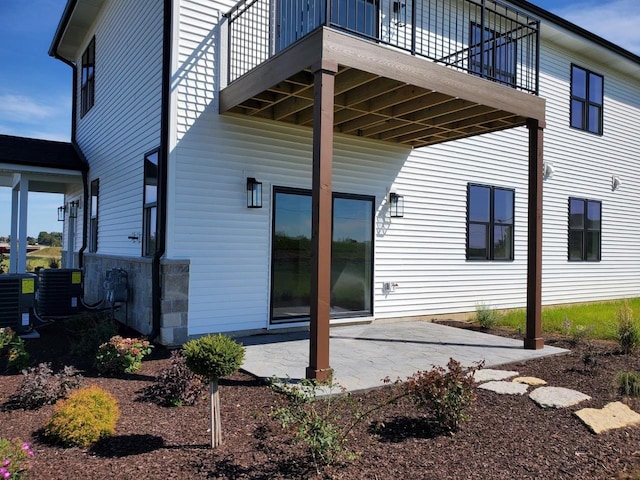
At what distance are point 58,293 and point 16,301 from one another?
1793mm

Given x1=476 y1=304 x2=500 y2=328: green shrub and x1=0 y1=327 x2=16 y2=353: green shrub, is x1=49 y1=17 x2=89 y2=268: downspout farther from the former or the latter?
x1=476 y1=304 x2=500 y2=328: green shrub

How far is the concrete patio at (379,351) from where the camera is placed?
519 cm

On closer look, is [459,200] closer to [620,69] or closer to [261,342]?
[261,342]

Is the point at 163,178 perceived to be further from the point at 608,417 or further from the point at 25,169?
the point at 608,417

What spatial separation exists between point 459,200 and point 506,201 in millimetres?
1437

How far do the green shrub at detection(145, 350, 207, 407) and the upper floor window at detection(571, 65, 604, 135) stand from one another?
1096 centimetres

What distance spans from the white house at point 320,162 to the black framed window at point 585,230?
8 centimetres

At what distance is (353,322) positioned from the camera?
318 inches

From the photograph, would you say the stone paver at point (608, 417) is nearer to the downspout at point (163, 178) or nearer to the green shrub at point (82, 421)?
the green shrub at point (82, 421)

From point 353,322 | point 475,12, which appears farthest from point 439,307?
point 475,12

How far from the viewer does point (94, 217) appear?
1007 centimetres

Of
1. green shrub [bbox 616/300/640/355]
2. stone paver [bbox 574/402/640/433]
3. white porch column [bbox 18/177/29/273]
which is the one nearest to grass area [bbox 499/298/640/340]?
green shrub [bbox 616/300/640/355]

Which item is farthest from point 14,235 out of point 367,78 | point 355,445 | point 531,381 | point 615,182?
point 615,182

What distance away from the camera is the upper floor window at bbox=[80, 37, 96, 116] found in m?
10.5
